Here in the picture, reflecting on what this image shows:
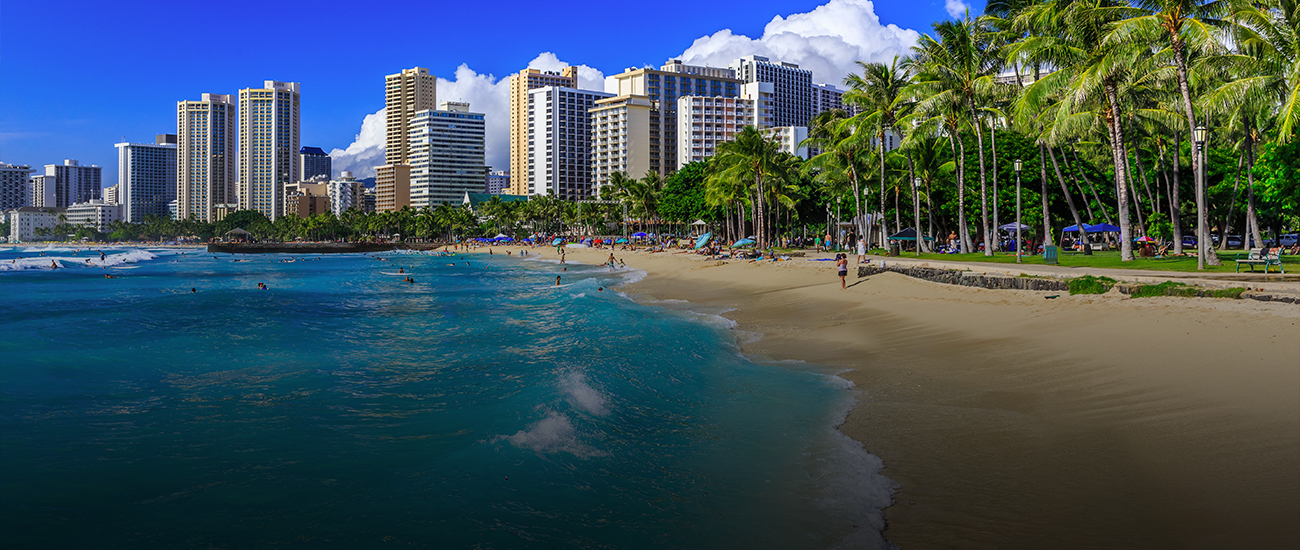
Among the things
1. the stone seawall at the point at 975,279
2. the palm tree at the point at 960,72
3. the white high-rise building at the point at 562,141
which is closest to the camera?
the stone seawall at the point at 975,279

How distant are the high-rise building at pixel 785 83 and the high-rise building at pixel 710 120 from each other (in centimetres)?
2251

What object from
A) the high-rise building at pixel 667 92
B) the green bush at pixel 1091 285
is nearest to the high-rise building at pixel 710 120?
the high-rise building at pixel 667 92

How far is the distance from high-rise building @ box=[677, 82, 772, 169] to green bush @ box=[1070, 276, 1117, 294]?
135 m

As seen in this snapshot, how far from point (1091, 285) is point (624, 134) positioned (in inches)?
5596

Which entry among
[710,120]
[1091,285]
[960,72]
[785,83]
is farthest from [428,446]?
[785,83]

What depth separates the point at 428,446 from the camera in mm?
8180

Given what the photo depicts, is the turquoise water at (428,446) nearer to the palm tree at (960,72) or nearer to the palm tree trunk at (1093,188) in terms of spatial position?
the palm tree at (960,72)

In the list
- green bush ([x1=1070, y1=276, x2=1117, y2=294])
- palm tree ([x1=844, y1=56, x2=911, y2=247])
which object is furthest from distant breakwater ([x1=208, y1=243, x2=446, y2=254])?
green bush ([x1=1070, y1=276, x2=1117, y2=294])

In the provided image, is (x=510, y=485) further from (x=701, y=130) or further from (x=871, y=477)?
(x=701, y=130)

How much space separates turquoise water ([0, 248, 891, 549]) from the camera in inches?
235

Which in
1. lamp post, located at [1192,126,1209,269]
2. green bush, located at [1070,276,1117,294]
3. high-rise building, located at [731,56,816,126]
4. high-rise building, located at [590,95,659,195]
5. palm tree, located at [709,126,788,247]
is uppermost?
high-rise building, located at [731,56,816,126]

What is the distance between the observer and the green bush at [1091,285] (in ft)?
50.1

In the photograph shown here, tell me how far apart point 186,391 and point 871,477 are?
33.4ft

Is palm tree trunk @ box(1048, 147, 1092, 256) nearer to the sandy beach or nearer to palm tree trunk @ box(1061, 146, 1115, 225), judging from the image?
palm tree trunk @ box(1061, 146, 1115, 225)
